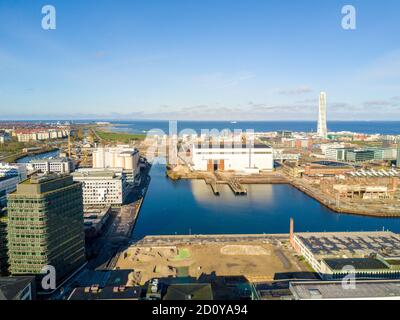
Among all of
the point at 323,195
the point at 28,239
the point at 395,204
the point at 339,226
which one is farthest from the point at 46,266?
the point at 395,204

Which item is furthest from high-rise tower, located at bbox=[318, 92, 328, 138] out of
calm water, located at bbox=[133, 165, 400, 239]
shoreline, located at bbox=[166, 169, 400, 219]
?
calm water, located at bbox=[133, 165, 400, 239]

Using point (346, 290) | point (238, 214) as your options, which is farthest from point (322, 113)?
point (346, 290)

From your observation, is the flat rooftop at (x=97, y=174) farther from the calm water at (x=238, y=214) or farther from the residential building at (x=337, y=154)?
the residential building at (x=337, y=154)

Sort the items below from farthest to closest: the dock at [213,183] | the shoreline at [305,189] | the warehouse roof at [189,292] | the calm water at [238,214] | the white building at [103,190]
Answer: the dock at [213,183] → the white building at [103,190] → the shoreline at [305,189] → the calm water at [238,214] → the warehouse roof at [189,292]

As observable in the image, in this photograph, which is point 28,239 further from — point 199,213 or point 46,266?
point 199,213

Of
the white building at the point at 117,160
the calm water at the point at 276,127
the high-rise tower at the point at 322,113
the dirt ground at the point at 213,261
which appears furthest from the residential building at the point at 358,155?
the calm water at the point at 276,127

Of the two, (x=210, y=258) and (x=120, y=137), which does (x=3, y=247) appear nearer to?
(x=210, y=258)
